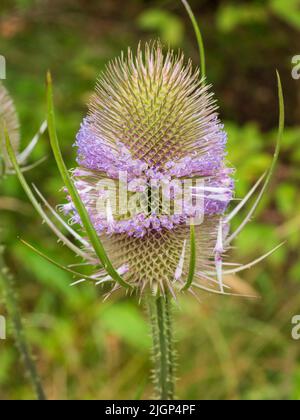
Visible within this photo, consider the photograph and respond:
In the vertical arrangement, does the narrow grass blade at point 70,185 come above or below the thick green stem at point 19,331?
above

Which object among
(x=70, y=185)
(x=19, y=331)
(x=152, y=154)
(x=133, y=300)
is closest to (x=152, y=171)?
(x=152, y=154)

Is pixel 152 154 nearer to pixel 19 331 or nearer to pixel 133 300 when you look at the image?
pixel 19 331

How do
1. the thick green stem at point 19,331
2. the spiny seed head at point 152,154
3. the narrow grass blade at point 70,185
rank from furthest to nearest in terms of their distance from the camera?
the thick green stem at point 19,331 → the spiny seed head at point 152,154 → the narrow grass blade at point 70,185

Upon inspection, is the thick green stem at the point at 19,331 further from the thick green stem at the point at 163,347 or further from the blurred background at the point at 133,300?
the blurred background at the point at 133,300

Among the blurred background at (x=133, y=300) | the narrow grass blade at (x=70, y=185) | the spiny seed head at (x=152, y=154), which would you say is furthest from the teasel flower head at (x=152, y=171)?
→ the blurred background at (x=133, y=300)
